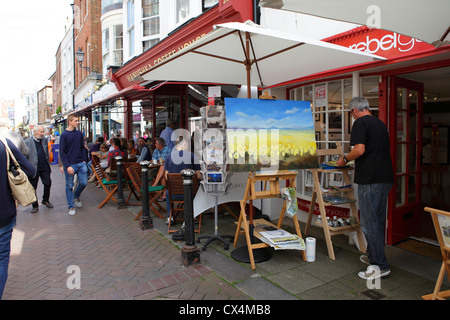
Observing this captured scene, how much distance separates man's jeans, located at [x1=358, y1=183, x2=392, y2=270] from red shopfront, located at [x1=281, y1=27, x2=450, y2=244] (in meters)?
0.98

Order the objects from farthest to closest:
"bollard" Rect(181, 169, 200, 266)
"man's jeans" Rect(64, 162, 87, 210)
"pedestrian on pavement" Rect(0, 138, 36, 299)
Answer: "man's jeans" Rect(64, 162, 87, 210)
"bollard" Rect(181, 169, 200, 266)
"pedestrian on pavement" Rect(0, 138, 36, 299)

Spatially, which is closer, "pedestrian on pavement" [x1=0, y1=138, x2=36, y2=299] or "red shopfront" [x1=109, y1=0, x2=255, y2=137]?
"pedestrian on pavement" [x1=0, y1=138, x2=36, y2=299]

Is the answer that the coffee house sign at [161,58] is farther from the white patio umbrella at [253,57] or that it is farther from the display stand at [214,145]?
the display stand at [214,145]

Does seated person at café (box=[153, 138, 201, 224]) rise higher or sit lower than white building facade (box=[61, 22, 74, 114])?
lower

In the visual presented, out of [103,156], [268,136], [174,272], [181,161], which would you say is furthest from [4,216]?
[103,156]

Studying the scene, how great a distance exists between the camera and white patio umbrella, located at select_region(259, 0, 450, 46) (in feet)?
7.82

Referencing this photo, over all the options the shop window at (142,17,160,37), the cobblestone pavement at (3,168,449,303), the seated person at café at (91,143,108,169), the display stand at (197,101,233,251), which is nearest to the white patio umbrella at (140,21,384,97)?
the display stand at (197,101,233,251)

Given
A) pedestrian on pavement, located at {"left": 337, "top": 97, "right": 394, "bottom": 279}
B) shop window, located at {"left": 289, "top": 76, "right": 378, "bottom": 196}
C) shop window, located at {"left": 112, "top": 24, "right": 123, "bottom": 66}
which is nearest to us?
pedestrian on pavement, located at {"left": 337, "top": 97, "right": 394, "bottom": 279}

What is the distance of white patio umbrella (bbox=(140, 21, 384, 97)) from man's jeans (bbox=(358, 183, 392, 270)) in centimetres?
143

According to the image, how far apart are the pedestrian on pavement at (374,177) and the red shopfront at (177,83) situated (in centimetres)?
299

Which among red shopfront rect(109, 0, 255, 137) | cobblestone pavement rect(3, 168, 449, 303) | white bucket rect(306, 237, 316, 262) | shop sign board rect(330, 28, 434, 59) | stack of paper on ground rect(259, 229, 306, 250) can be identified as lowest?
cobblestone pavement rect(3, 168, 449, 303)

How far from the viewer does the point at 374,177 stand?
129 inches

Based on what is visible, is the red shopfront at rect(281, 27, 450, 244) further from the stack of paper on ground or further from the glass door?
the stack of paper on ground

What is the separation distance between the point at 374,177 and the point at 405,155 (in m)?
1.53
